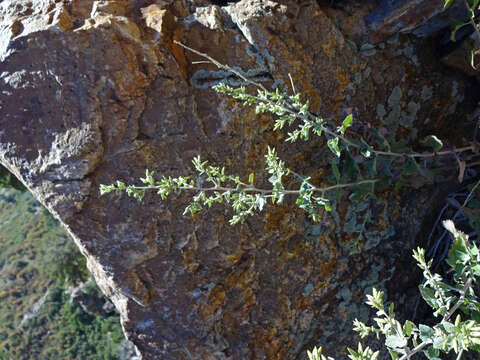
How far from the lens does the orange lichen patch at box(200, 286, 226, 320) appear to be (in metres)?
2.21

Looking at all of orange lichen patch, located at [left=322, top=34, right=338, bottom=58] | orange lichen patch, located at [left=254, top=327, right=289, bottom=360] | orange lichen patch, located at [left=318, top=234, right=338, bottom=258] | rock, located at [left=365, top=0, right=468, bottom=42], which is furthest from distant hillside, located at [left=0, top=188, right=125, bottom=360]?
rock, located at [left=365, top=0, right=468, bottom=42]

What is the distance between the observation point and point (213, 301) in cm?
222

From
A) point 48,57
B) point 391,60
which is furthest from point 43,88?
point 391,60

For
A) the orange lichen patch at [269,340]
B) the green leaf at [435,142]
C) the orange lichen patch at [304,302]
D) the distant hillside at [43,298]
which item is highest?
the green leaf at [435,142]

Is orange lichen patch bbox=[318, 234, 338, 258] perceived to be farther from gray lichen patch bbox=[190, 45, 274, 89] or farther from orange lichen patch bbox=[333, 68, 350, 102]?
gray lichen patch bbox=[190, 45, 274, 89]

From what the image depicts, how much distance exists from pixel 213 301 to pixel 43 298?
449 inches

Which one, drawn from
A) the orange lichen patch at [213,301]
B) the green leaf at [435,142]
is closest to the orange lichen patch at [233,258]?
the orange lichen patch at [213,301]

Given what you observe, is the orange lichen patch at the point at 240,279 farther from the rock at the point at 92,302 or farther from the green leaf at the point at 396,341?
the rock at the point at 92,302

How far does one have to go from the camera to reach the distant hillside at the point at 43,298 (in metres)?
10.1

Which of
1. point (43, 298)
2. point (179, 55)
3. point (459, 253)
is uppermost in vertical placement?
point (179, 55)

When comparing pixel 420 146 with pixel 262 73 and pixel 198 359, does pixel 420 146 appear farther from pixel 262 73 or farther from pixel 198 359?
pixel 198 359

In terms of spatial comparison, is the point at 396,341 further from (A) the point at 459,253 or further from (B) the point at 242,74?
(B) the point at 242,74

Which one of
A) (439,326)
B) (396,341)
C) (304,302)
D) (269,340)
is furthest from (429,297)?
(269,340)

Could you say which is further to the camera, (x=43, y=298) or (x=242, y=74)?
(x=43, y=298)
